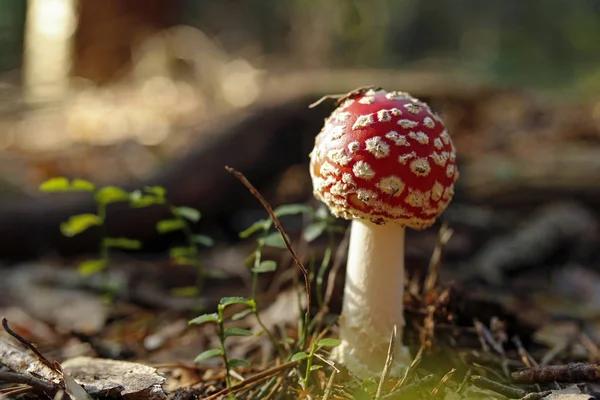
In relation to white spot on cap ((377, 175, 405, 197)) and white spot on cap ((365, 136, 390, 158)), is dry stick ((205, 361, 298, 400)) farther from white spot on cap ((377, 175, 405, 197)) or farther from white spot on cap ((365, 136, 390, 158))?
white spot on cap ((365, 136, 390, 158))

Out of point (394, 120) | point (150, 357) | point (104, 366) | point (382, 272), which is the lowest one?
point (150, 357)

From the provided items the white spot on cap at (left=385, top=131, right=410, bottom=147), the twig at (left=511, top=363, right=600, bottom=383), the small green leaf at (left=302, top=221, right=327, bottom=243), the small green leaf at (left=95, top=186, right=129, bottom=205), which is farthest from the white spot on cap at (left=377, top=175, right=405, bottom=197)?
the small green leaf at (left=95, top=186, right=129, bottom=205)

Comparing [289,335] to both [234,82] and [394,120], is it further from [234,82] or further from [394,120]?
[234,82]

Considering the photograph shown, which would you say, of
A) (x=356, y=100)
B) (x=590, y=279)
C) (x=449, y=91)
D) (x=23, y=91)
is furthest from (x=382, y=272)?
(x=23, y=91)

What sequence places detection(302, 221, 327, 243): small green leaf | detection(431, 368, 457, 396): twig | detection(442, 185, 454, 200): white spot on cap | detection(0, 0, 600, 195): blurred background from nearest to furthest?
detection(431, 368, 457, 396): twig
detection(442, 185, 454, 200): white spot on cap
detection(302, 221, 327, 243): small green leaf
detection(0, 0, 600, 195): blurred background

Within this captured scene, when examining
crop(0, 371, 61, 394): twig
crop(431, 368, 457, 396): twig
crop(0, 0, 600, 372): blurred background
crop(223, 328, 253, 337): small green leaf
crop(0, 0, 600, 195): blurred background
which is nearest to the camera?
crop(0, 371, 61, 394): twig

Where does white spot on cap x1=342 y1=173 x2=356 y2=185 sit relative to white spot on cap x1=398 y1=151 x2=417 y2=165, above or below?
below
